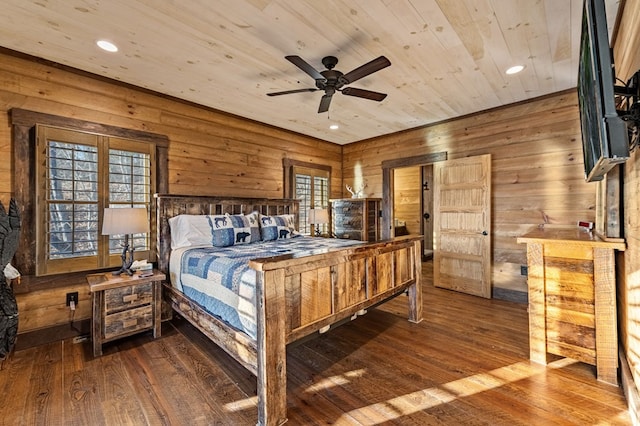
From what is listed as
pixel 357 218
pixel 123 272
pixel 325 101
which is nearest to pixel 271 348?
pixel 123 272

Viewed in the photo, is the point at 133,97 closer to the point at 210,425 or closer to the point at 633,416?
the point at 210,425

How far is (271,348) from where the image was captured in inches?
65.4

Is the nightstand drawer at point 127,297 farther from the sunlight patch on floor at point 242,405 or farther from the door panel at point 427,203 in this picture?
the door panel at point 427,203

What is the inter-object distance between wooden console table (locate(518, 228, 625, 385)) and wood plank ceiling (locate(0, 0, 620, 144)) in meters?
1.74

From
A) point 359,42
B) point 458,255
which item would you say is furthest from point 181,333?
point 458,255

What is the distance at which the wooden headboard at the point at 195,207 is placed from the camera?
324 centimetres

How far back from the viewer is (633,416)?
161cm

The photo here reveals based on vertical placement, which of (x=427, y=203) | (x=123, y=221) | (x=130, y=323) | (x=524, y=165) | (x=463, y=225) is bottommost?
(x=130, y=323)

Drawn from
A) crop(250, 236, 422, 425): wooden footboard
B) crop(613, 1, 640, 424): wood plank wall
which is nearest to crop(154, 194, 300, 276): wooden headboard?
crop(250, 236, 422, 425): wooden footboard

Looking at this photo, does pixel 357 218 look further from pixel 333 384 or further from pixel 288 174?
pixel 333 384

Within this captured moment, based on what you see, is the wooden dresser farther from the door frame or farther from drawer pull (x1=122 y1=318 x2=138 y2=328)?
drawer pull (x1=122 y1=318 x2=138 y2=328)

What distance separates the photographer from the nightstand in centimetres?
248

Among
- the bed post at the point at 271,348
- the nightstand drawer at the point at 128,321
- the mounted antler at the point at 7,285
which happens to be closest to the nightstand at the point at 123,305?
the nightstand drawer at the point at 128,321

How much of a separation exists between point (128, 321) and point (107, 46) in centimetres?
251
